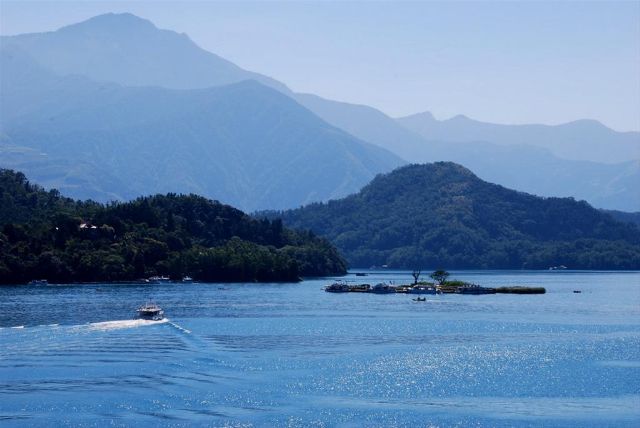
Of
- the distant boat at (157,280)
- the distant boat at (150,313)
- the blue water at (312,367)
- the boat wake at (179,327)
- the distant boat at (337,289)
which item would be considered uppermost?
the distant boat at (157,280)

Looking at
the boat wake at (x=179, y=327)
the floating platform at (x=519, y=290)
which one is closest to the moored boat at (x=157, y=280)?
the floating platform at (x=519, y=290)

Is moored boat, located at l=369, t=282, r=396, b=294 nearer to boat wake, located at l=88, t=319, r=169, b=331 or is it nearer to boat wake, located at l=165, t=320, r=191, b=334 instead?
boat wake, located at l=88, t=319, r=169, b=331

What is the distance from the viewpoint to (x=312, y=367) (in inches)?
3076

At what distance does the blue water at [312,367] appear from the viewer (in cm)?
6084

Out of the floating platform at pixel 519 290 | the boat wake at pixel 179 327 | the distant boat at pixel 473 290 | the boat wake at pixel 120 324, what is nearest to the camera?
the boat wake at pixel 120 324

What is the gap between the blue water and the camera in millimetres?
60844

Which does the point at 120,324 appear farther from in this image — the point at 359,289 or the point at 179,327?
the point at 359,289

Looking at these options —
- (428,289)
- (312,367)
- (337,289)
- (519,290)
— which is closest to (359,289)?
(337,289)

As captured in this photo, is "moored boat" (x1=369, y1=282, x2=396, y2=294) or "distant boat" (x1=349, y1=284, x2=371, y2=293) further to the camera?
"distant boat" (x1=349, y1=284, x2=371, y2=293)

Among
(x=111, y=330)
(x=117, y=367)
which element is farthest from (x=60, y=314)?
(x=117, y=367)

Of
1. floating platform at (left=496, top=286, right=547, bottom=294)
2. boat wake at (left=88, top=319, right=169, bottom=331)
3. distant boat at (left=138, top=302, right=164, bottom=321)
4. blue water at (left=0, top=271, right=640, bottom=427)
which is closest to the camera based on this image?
blue water at (left=0, top=271, right=640, bottom=427)

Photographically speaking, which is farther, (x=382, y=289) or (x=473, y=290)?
(x=382, y=289)

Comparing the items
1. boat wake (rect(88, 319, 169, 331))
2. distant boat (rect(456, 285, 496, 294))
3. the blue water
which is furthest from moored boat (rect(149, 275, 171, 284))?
boat wake (rect(88, 319, 169, 331))

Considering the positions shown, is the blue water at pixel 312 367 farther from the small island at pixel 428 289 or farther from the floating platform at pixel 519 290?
the floating platform at pixel 519 290
